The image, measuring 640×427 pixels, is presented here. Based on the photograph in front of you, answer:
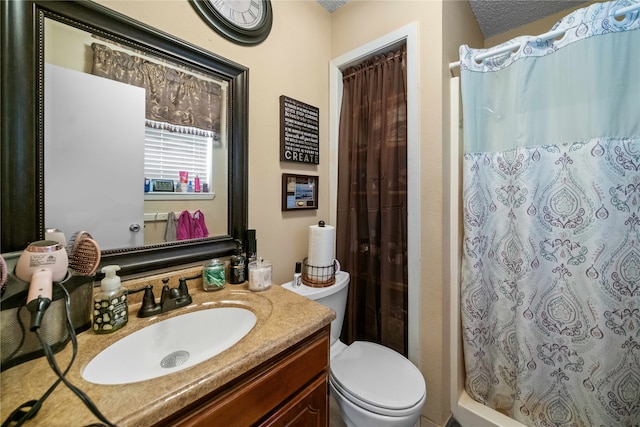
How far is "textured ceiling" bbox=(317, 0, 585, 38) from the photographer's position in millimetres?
1466

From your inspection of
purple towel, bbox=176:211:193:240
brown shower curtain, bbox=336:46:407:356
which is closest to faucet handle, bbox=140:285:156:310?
purple towel, bbox=176:211:193:240

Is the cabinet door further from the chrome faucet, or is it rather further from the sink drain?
the chrome faucet

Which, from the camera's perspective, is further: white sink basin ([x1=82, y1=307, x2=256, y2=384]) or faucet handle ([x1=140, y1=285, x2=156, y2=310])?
faucet handle ([x1=140, y1=285, x2=156, y2=310])

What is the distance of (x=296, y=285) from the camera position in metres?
1.21

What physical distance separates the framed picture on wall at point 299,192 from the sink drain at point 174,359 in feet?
2.47

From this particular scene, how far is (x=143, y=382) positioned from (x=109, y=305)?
30 cm

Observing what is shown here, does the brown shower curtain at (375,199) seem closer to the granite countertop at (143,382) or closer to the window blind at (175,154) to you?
the granite countertop at (143,382)

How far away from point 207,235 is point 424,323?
112 cm

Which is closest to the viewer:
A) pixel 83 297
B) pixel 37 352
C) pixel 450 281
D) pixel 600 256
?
pixel 37 352

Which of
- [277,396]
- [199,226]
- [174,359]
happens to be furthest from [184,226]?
[277,396]

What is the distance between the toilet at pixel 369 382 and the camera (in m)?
0.92

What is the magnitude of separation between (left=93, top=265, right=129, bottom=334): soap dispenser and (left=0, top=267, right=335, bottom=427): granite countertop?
0.02 meters

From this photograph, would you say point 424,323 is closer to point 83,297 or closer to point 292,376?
point 292,376

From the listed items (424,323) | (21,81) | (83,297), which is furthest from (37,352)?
(424,323)
